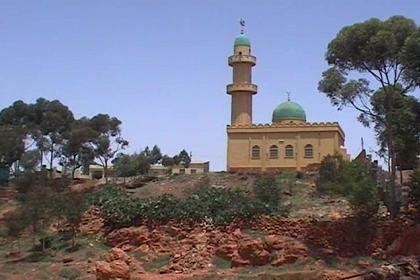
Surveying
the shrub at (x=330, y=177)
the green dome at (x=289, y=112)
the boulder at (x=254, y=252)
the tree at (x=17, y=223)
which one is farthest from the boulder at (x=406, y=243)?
the green dome at (x=289, y=112)

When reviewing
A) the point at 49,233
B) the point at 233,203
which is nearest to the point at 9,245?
the point at 49,233

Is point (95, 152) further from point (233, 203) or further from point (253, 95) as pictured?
point (233, 203)

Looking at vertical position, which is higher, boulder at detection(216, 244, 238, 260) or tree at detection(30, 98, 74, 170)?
tree at detection(30, 98, 74, 170)

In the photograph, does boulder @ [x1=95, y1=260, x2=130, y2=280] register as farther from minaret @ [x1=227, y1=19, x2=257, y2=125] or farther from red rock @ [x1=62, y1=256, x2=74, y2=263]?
minaret @ [x1=227, y1=19, x2=257, y2=125]

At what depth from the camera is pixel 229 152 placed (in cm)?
4969

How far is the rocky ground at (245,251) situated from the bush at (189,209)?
0.44 meters

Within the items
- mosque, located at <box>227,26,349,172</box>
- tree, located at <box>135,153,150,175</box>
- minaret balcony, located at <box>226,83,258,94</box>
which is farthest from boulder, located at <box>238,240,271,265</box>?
tree, located at <box>135,153,150,175</box>

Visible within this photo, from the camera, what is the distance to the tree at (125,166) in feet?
176

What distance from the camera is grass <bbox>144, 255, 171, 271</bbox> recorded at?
86.0 feet

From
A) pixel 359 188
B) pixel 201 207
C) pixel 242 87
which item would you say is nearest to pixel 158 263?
pixel 201 207

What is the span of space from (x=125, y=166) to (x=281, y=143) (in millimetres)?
13138

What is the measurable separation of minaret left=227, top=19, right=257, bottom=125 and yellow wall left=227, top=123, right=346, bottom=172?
147 inches

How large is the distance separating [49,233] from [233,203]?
28.7 ft

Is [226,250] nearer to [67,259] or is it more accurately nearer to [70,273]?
[70,273]
